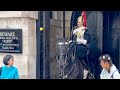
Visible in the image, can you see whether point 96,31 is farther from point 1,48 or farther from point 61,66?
point 1,48

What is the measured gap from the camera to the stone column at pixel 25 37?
585 centimetres

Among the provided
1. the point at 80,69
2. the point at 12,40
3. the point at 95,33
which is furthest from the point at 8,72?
the point at 95,33

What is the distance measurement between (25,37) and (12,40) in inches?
13.5

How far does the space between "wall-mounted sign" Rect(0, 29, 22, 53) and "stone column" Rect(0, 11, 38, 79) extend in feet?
0.35

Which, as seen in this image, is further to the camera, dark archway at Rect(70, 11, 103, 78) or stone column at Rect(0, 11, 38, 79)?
dark archway at Rect(70, 11, 103, 78)

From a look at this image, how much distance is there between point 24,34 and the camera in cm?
586

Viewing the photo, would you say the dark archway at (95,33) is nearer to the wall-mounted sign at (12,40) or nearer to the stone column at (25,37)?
the stone column at (25,37)

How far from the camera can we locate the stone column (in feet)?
19.2

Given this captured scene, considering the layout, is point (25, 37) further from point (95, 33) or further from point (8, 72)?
point (95, 33)

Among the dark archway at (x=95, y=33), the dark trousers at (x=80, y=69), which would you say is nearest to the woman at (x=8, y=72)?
the dark trousers at (x=80, y=69)

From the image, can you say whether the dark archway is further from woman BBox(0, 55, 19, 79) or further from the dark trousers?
woman BBox(0, 55, 19, 79)

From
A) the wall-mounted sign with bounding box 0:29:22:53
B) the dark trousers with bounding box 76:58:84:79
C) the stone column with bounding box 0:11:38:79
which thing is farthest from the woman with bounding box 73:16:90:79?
the wall-mounted sign with bounding box 0:29:22:53

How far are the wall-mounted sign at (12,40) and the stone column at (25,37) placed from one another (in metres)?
0.11
